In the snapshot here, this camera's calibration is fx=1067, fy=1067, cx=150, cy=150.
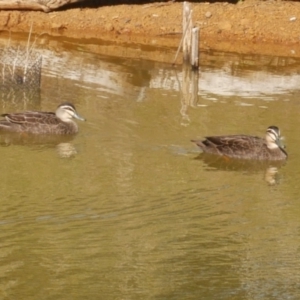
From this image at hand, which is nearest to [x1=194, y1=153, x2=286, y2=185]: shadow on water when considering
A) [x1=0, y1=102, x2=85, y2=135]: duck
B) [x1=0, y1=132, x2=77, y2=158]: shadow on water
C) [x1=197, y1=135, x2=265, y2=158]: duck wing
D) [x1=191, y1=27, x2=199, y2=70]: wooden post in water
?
[x1=197, y1=135, x2=265, y2=158]: duck wing

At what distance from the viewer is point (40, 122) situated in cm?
1633

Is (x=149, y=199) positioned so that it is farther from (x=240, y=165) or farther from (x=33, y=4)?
(x=33, y=4)

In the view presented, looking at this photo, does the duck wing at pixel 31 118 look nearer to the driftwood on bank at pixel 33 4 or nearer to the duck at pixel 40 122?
the duck at pixel 40 122

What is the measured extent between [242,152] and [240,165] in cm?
21

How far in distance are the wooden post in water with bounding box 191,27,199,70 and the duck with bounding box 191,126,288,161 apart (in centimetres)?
592

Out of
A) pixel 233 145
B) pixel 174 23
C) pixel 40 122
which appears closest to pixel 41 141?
pixel 40 122

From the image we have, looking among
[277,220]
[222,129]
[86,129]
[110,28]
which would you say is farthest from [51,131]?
[110,28]

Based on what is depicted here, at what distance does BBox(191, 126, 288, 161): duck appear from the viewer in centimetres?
1538

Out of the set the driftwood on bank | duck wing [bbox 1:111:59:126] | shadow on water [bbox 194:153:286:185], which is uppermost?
the driftwood on bank

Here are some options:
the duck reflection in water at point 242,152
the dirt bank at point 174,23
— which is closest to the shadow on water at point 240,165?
the duck reflection in water at point 242,152

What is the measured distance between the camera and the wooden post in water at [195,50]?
832 inches

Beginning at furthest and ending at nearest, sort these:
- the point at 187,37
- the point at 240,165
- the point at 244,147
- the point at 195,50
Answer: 1. the point at 187,37
2. the point at 195,50
3. the point at 244,147
4. the point at 240,165

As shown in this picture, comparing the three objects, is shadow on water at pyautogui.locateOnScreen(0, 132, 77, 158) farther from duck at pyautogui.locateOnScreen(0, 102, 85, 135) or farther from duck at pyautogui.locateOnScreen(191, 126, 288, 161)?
duck at pyautogui.locateOnScreen(191, 126, 288, 161)

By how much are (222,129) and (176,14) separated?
27.9 ft
